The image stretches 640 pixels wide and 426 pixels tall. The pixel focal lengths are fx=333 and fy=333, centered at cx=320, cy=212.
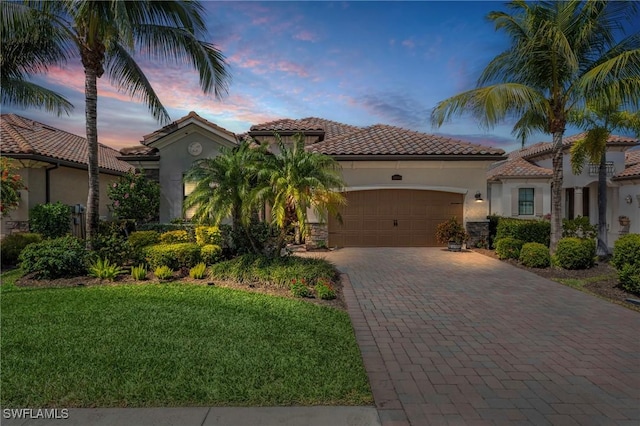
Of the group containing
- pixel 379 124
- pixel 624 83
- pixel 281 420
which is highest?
pixel 379 124

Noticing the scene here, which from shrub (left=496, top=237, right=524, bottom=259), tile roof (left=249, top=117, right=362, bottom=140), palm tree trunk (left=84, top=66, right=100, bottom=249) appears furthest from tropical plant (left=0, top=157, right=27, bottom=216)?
shrub (left=496, top=237, right=524, bottom=259)

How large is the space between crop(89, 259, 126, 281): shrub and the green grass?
1.43 metres

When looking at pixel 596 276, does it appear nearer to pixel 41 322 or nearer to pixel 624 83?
pixel 624 83

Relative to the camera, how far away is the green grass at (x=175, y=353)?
11.1ft

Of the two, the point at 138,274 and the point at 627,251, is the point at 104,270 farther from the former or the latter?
the point at 627,251

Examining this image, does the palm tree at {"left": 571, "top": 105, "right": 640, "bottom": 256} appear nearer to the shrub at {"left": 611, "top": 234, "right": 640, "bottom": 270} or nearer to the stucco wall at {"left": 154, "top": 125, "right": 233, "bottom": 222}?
the shrub at {"left": 611, "top": 234, "right": 640, "bottom": 270}

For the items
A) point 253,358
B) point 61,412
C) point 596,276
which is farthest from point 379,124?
point 61,412

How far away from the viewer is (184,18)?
8.99m

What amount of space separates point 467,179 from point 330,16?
8863 millimetres

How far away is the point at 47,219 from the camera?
485 inches

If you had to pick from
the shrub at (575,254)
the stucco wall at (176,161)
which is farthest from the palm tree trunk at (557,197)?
the stucco wall at (176,161)

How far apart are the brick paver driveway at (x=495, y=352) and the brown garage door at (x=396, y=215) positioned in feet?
19.6

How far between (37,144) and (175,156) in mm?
6208

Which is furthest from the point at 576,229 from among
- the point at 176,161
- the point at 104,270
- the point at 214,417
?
the point at 176,161
